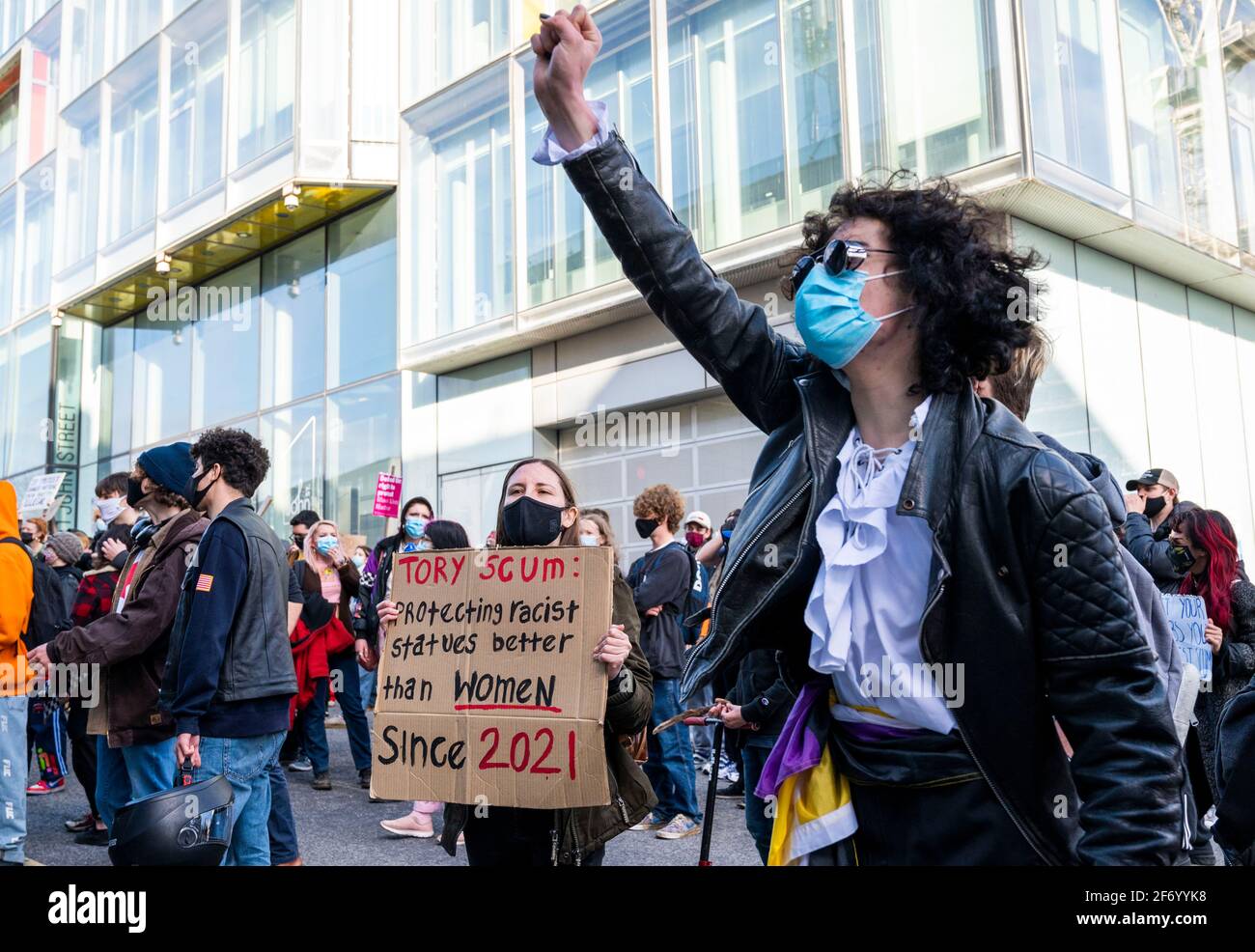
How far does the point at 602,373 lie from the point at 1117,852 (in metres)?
13.4

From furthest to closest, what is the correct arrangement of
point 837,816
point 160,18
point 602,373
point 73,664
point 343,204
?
point 160,18 → point 343,204 → point 602,373 → point 73,664 → point 837,816

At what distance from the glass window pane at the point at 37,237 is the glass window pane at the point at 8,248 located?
1.81 ft

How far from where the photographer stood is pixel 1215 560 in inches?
230

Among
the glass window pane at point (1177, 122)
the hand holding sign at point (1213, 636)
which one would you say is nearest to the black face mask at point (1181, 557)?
the hand holding sign at point (1213, 636)

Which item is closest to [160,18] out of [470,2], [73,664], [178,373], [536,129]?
[178,373]

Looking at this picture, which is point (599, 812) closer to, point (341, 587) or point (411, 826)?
point (411, 826)

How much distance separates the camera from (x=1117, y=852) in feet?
5.36

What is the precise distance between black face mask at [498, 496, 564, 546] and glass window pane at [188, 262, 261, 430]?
18151 millimetres

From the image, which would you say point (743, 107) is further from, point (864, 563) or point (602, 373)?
point (864, 563)

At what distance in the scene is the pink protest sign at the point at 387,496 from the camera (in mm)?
13484

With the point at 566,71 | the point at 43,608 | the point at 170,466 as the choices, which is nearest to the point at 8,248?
the point at 43,608

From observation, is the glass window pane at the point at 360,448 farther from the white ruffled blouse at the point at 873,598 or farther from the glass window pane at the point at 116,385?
the white ruffled blouse at the point at 873,598

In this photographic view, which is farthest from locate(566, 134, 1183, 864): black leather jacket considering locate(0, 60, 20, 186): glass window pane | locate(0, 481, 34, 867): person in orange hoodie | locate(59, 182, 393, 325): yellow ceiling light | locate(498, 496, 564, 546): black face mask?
locate(0, 60, 20, 186): glass window pane

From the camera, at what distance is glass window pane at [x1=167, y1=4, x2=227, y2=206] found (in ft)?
66.9
